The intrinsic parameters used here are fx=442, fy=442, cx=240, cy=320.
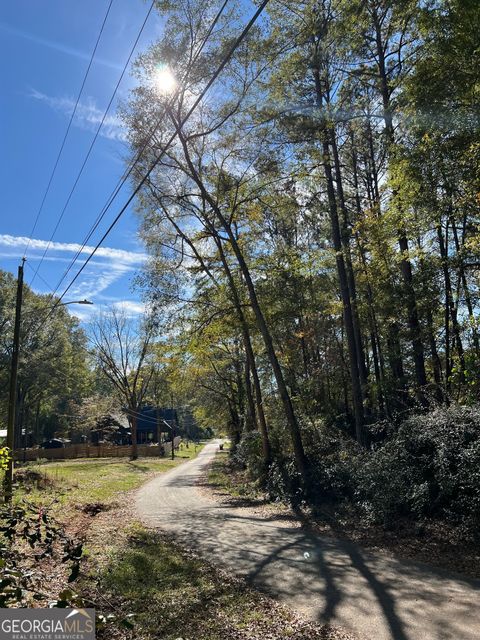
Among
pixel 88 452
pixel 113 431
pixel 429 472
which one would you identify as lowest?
pixel 88 452

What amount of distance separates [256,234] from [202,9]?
27.7ft

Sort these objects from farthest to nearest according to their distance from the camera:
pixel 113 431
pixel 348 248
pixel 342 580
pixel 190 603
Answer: pixel 113 431, pixel 348 248, pixel 342 580, pixel 190 603

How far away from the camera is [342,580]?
6.31 m

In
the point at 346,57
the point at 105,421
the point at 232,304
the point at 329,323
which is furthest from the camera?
the point at 105,421

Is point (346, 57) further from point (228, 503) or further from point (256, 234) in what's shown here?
point (228, 503)

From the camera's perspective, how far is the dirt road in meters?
4.80

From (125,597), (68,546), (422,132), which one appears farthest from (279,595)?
(422,132)

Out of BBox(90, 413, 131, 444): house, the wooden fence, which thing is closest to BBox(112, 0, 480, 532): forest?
the wooden fence

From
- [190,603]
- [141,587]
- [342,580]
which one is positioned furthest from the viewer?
[342,580]

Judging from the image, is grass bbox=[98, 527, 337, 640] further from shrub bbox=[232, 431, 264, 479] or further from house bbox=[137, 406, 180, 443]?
house bbox=[137, 406, 180, 443]

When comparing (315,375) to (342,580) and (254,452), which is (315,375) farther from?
(342,580)

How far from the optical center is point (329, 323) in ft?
69.7

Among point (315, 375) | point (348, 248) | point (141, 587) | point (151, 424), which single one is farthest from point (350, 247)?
point (151, 424)

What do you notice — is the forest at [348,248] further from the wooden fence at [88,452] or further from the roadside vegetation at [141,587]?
the wooden fence at [88,452]
